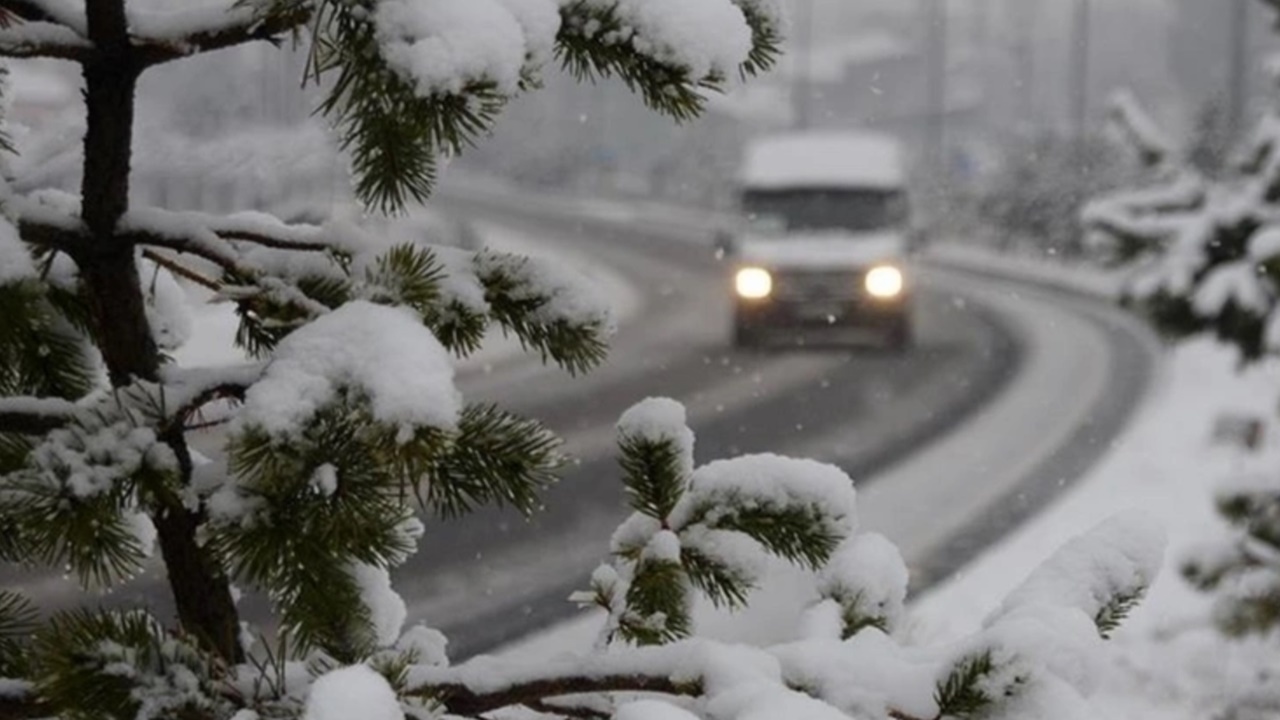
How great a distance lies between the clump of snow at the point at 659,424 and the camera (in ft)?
5.67

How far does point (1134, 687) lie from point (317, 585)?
6435mm

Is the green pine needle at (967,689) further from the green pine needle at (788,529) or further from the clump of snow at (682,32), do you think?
the clump of snow at (682,32)

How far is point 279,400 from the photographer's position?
1.33 m

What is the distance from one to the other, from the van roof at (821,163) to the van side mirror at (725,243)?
70 cm

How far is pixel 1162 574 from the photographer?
29.8 ft

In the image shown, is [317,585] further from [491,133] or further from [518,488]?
[491,133]

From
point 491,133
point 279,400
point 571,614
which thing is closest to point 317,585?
point 279,400

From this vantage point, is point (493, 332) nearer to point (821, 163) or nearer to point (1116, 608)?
point (1116, 608)

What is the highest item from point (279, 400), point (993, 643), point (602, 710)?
point (279, 400)

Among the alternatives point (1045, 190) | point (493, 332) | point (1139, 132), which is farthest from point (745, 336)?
point (1045, 190)

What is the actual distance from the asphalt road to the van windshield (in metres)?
1.42

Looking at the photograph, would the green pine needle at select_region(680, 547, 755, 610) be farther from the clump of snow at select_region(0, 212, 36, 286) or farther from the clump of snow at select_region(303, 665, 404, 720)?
the clump of snow at select_region(0, 212, 36, 286)

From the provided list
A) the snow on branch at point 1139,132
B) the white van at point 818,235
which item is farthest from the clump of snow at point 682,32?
the white van at point 818,235

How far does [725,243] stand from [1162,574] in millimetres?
9087
